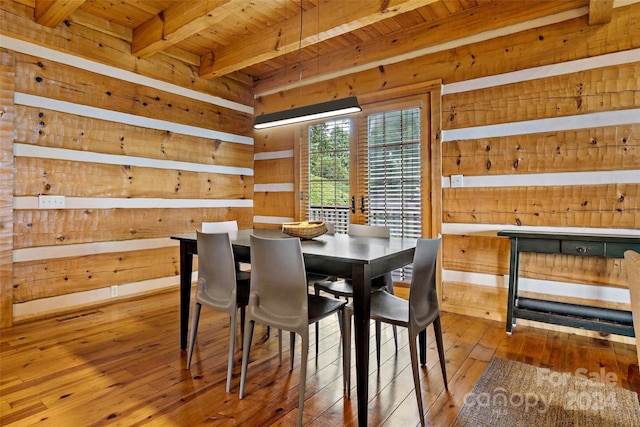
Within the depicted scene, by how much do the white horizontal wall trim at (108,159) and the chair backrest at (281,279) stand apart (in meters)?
2.62

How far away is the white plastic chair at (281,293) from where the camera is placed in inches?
70.4

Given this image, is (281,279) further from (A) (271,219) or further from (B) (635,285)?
(A) (271,219)

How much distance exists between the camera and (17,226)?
3066mm

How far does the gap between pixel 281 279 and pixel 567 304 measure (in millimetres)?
2392

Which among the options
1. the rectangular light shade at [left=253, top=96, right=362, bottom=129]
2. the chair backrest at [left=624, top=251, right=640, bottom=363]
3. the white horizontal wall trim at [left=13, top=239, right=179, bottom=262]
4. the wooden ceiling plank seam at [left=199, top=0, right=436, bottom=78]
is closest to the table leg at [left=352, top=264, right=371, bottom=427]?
the chair backrest at [left=624, top=251, right=640, bottom=363]

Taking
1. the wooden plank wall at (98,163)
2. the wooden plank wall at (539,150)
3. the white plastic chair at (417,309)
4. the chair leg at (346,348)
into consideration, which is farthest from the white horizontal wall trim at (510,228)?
the wooden plank wall at (98,163)

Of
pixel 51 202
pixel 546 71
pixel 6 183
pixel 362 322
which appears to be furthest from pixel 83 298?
pixel 546 71

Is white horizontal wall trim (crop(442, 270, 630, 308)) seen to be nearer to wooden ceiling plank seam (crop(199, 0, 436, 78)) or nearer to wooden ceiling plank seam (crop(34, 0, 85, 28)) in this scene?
wooden ceiling plank seam (crop(199, 0, 436, 78))

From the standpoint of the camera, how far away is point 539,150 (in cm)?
302

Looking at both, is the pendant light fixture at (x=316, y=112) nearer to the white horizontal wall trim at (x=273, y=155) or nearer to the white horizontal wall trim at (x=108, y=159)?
the white horizontal wall trim at (x=108, y=159)

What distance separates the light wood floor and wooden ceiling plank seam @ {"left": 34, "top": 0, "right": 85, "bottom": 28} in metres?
2.67

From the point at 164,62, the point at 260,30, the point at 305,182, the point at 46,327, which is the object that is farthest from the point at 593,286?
the point at 164,62

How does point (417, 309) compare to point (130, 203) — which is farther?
point (130, 203)

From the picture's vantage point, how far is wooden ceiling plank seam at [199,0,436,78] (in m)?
2.91
